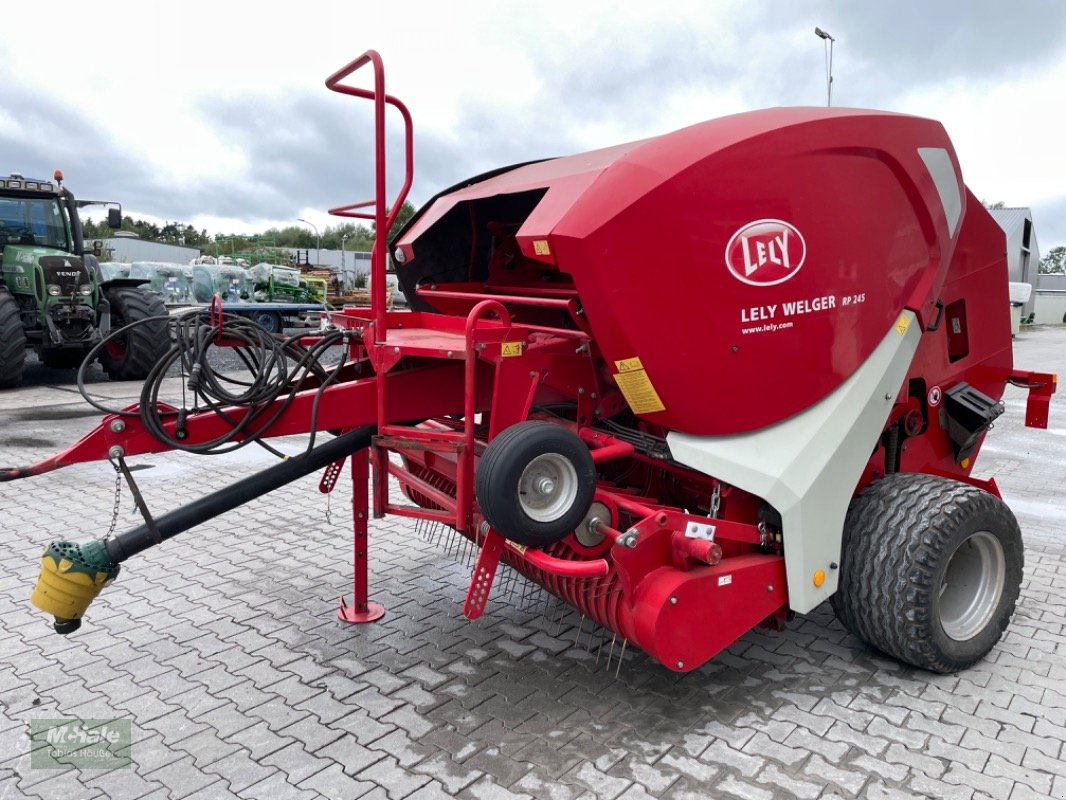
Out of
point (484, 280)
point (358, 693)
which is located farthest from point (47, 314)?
point (358, 693)

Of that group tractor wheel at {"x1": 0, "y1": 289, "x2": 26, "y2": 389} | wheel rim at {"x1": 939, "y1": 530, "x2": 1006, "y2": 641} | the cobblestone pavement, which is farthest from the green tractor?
wheel rim at {"x1": 939, "y1": 530, "x2": 1006, "y2": 641}

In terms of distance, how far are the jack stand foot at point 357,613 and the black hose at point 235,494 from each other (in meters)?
0.95

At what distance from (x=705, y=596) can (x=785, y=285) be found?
1080mm

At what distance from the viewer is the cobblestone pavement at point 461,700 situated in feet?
8.33

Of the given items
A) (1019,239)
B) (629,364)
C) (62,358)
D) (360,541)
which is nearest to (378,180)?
(629,364)

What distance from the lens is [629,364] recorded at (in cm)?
271

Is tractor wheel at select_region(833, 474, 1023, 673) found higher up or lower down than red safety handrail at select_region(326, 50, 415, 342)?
lower down

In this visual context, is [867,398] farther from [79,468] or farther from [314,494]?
[79,468]

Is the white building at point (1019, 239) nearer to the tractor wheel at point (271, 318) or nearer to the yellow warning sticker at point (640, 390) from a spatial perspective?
the tractor wheel at point (271, 318)

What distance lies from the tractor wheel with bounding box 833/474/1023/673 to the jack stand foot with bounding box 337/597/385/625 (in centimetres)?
194

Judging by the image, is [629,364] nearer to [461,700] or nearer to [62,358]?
[461,700]

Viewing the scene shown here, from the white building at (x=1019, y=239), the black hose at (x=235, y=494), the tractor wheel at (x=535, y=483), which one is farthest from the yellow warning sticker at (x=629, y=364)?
the white building at (x=1019, y=239)

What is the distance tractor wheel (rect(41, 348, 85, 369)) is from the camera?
11.6 metres

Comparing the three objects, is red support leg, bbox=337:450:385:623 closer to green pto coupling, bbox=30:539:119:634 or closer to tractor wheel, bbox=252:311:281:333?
green pto coupling, bbox=30:539:119:634
